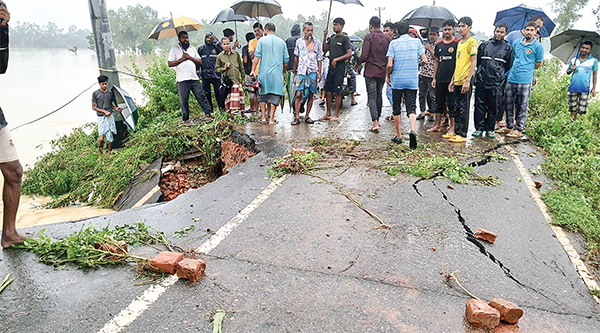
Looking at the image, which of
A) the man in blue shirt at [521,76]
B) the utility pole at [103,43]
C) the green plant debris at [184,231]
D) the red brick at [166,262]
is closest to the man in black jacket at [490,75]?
the man in blue shirt at [521,76]

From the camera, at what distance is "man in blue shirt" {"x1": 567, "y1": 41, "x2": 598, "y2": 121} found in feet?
25.9

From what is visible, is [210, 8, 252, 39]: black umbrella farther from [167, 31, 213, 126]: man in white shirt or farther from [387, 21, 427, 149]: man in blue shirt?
[387, 21, 427, 149]: man in blue shirt

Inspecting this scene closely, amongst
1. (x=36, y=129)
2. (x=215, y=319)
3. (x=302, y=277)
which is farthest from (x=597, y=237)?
(x=36, y=129)

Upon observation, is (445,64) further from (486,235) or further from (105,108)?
(105,108)

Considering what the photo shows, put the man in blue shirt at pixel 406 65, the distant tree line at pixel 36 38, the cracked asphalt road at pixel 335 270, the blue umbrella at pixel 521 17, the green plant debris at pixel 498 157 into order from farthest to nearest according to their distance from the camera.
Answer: the distant tree line at pixel 36 38
the blue umbrella at pixel 521 17
the man in blue shirt at pixel 406 65
the green plant debris at pixel 498 157
the cracked asphalt road at pixel 335 270

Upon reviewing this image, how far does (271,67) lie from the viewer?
7.80 m

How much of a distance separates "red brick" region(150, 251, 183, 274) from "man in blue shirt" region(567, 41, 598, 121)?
27.9ft

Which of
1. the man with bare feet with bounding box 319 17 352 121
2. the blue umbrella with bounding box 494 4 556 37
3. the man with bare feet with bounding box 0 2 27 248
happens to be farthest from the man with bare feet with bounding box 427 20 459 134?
the man with bare feet with bounding box 0 2 27 248

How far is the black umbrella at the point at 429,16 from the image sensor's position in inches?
392

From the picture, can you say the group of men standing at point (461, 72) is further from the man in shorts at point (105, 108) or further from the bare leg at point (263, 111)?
the man in shorts at point (105, 108)

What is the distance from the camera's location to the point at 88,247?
10.7 ft

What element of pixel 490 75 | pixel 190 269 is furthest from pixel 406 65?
pixel 190 269

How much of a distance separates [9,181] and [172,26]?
17.2 feet

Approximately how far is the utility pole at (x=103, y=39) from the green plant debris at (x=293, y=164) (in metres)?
5.55
